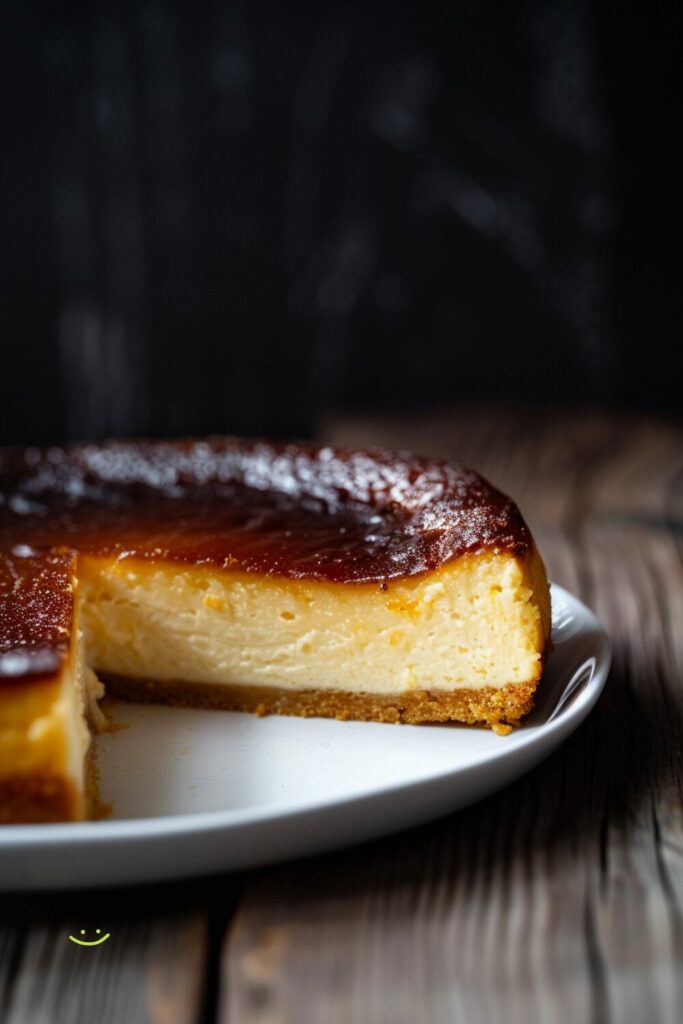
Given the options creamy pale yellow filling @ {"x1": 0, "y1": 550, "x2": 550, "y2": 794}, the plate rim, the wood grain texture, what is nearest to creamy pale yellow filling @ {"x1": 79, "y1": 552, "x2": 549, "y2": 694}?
creamy pale yellow filling @ {"x1": 0, "y1": 550, "x2": 550, "y2": 794}

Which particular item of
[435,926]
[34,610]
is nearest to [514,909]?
[435,926]

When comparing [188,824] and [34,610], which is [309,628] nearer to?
[34,610]

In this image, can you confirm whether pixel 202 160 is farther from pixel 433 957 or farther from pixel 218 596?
pixel 433 957

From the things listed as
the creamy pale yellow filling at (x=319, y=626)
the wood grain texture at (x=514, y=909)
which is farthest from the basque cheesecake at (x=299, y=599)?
the wood grain texture at (x=514, y=909)

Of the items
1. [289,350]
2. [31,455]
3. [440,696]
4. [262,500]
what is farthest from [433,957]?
[289,350]

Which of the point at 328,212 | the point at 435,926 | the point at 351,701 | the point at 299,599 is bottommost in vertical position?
the point at 351,701

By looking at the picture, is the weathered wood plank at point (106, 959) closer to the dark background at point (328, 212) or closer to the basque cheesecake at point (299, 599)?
the basque cheesecake at point (299, 599)
